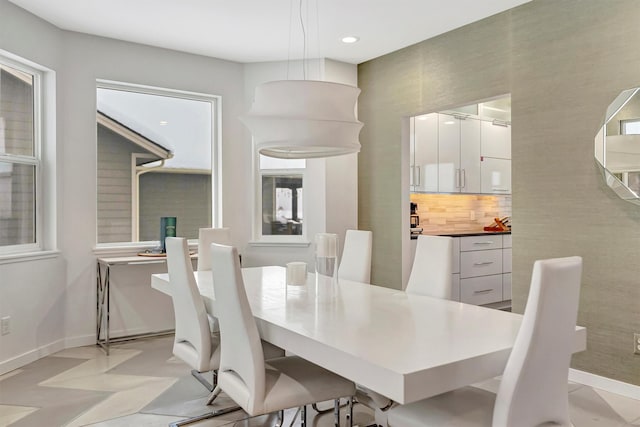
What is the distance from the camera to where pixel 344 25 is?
4.03 metres

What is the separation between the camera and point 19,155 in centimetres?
384

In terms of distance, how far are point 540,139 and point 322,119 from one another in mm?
1842

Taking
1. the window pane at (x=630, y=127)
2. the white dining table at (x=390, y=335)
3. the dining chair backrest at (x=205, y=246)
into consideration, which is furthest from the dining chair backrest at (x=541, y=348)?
the dining chair backrest at (x=205, y=246)

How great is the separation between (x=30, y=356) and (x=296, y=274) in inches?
93.1

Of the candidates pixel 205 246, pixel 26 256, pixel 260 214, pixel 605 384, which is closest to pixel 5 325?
pixel 26 256

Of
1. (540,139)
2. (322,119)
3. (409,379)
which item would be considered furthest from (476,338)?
(540,139)

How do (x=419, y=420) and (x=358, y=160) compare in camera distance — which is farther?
(x=358, y=160)

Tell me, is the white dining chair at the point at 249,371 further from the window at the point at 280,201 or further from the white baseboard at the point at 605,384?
the window at the point at 280,201

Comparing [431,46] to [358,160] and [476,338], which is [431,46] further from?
[476,338]

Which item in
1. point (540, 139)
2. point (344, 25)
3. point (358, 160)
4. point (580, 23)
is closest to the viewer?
point (580, 23)

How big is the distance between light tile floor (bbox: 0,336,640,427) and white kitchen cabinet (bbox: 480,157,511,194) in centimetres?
287

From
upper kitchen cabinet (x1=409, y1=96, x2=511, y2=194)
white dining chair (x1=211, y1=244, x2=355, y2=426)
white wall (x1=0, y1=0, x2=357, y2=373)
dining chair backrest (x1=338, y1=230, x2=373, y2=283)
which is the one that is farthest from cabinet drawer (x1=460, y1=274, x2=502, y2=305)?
white dining chair (x1=211, y1=244, x2=355, y2=426)

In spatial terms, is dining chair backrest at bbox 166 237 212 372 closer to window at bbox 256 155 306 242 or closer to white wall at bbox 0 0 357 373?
white wall at bbox 0 0 357 373

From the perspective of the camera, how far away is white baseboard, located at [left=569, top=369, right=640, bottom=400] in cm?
299
